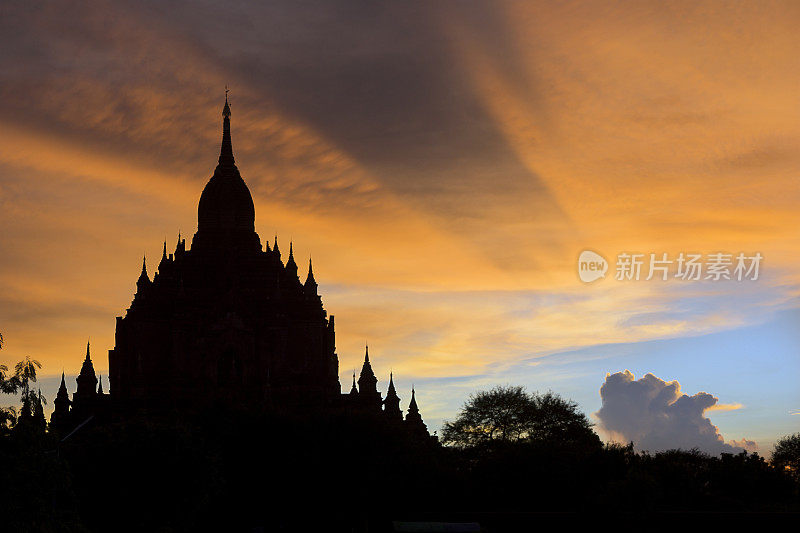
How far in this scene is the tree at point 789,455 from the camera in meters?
97.4

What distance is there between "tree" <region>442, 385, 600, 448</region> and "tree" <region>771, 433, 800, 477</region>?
65.5 feet

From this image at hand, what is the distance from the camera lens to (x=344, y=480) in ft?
209

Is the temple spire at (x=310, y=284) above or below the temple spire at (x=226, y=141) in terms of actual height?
below

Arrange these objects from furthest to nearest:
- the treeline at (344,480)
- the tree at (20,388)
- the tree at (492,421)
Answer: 1. the tree at (492,421)
2. the treeline at (344,480)
3. the tree at (20,388)

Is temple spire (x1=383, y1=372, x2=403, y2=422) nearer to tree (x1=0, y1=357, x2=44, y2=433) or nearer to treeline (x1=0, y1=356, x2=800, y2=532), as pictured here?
treeline (x1=0, y1=356, x2=800, y2=532)

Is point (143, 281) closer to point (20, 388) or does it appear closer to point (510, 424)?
point (510, 424)

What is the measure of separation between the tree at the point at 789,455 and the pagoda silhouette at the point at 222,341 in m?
30.5

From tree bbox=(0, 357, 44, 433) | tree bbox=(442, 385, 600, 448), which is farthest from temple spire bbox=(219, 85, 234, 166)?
tree bbox=(0, 357, 44, 433)

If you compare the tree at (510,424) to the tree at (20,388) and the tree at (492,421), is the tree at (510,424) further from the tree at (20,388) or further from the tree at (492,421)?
the tree at (20,388)

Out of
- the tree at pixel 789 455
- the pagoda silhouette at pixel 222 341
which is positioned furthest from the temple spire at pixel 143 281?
the tree at pixel 789 455

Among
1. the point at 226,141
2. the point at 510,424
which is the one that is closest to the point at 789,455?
the point at 510,424

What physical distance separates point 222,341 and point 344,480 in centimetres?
3556

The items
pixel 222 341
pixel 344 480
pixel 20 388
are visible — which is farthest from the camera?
pixel 222 341

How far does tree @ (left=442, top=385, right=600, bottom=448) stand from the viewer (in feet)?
279
